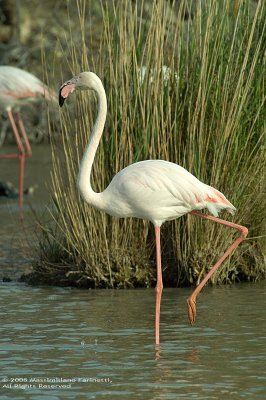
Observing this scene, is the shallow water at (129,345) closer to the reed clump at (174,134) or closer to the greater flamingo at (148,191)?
the reed clump at (174,134)

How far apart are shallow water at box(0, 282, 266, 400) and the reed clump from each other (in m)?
0.24

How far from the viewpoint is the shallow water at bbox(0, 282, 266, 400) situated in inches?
215

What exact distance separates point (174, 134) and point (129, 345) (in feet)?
6.53

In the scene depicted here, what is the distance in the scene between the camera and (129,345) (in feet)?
20.8

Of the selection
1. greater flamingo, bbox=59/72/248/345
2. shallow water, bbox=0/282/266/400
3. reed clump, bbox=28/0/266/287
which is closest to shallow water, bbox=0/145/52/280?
reed clump, bbox=28/0/266/287

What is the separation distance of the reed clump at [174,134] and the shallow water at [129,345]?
0.78 ft

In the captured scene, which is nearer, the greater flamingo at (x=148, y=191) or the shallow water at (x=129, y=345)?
the shallow water at (x=129, y=345)

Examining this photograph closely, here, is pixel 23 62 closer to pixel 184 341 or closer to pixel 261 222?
pixel 261 222

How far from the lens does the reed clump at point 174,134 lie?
25.4 ft

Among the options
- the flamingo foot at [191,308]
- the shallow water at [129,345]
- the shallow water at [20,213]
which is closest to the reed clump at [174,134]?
the shallow water at [129,345]

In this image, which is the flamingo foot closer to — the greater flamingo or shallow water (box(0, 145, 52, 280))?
the greater flamingo

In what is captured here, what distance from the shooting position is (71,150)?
803 cm

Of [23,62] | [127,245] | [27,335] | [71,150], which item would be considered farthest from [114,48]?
[23,62]

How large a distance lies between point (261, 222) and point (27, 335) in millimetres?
2113
